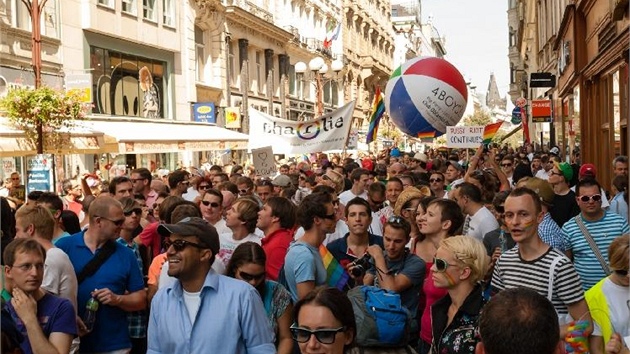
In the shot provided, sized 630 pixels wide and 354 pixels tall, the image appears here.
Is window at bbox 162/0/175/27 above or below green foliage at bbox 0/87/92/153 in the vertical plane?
above

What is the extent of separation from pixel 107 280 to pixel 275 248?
4.32 feet

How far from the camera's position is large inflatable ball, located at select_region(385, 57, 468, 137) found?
1578 centimetres

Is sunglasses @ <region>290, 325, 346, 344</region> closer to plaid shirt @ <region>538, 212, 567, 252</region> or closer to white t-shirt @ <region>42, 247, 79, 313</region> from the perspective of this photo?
white t-shirt @ <region>42, 247, 79, 313</region>

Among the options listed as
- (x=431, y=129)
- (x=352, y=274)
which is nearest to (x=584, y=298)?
(x=352, y=274)

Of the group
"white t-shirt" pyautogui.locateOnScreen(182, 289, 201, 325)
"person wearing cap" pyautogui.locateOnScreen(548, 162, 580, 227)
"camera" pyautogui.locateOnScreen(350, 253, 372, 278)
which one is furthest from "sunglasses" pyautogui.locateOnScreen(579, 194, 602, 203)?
"white t-shirt" pyautogui.locateOnScreen(182, 289, 201, 325)

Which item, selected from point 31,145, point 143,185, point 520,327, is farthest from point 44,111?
point 520,327

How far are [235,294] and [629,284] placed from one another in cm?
205

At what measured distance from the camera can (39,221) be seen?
5.76 meters

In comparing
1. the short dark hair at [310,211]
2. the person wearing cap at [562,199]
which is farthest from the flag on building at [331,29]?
the short dark hair at [310,211]

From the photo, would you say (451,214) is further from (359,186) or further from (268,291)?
(359,186)

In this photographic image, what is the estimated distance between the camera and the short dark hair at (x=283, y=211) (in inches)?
262

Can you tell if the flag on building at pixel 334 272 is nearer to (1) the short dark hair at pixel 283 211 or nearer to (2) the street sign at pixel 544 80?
(1) the short dark hair at pixel 283 211

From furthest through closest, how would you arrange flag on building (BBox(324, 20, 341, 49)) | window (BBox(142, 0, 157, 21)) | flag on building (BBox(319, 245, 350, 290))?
flag on building (BBox(324, 20, 341, 49)) → window (BBox(142, 0, 157, 21)) → flag on building (BBox(319, 245, 350, 290))

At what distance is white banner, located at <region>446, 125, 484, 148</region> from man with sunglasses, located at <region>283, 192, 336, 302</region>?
33.1 feet
